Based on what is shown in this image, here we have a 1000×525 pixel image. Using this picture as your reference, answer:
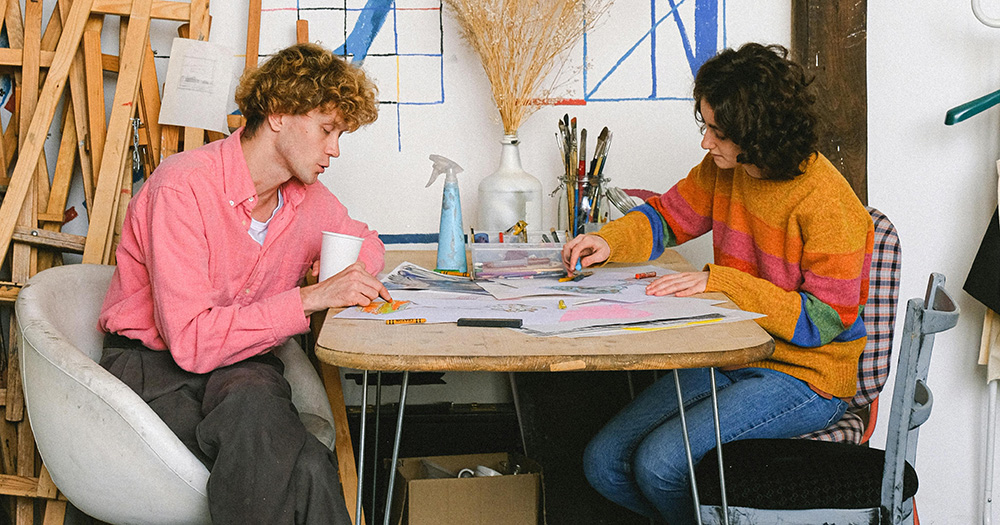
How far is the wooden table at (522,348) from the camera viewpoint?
3.98ft

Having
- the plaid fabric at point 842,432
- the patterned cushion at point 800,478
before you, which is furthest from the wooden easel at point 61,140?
the plaid fabric at point 842,432

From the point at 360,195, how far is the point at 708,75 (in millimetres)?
1219

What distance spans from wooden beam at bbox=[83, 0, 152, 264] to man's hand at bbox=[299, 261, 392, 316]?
3.27ft

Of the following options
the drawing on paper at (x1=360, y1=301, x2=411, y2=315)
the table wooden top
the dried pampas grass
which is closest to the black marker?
the table wooden top

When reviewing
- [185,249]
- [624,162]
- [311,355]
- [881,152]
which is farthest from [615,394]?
[185,249]

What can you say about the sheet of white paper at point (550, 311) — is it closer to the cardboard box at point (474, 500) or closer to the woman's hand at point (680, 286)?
the woman's hand at point (680, 286)

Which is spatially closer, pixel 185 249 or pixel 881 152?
pixel 185 249

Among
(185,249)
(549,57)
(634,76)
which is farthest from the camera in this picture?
(634,76)

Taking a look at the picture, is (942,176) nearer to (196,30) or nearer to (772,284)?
(772,284)

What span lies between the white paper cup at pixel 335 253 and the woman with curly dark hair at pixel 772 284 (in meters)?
0.60

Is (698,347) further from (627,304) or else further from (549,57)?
(549,57)

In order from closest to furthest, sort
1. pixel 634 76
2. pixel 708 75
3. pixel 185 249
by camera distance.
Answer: pixel 185 249, pixel 708 75, pixel 634 76

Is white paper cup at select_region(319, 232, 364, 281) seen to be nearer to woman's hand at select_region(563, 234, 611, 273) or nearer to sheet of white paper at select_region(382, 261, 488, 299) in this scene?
sheet of white paper at select_region(382, 261, 488, 299)

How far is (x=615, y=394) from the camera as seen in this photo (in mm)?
2539
